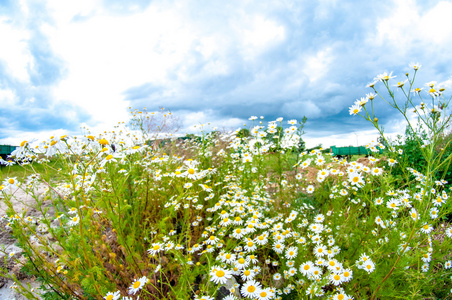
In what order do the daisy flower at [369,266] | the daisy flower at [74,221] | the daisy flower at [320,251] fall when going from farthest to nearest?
the daisy flower at [74,221] → the daisy flower at [320,251] → the daisy flower at [369,266]

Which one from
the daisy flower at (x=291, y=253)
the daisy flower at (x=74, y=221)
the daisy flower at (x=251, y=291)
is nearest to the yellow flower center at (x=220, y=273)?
the daisy flower at (x=251, y=291)

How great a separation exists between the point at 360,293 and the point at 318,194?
153cm

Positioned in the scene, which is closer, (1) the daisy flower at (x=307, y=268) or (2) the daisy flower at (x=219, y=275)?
(2) the daisy flower at (x=219, y=275)

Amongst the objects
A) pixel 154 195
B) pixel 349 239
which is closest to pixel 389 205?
pixel 349 239

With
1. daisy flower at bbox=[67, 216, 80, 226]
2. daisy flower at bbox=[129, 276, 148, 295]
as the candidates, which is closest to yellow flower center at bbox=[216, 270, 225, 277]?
daisy flower at bbox=[129, 276, 148, 295]

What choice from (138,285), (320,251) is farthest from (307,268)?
(138,285)

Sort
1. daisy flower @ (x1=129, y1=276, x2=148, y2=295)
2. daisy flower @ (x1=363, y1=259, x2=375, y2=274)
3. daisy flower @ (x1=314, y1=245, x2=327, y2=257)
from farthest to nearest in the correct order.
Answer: daisy flower @ (x1=314, y1=245, x2=327, y2=257), daisy flower @ (x1=363, y1=259, x2=375, y2=274), daisy flower @ (x1=129, y1=276, x2=148, y2=295)

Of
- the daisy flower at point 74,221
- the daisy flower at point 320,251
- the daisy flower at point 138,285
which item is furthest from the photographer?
the daisy flower at point 74,221

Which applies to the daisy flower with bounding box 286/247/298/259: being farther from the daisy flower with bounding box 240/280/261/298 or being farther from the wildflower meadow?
the daisy flower with bounding box 240/280/261/298

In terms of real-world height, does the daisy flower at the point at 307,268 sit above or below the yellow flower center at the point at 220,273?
below

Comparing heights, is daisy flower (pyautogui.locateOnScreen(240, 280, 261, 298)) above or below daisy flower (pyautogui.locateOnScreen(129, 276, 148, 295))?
below

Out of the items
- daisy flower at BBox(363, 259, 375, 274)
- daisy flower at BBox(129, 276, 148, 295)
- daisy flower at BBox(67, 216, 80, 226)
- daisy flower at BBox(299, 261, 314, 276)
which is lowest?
daisy flower at BBox(299, 261, 314, 276)

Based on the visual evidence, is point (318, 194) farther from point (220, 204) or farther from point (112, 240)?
point (112, 240)

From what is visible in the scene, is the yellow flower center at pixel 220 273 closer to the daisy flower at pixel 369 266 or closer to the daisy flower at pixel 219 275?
the daisy flower at pixel 219 275
